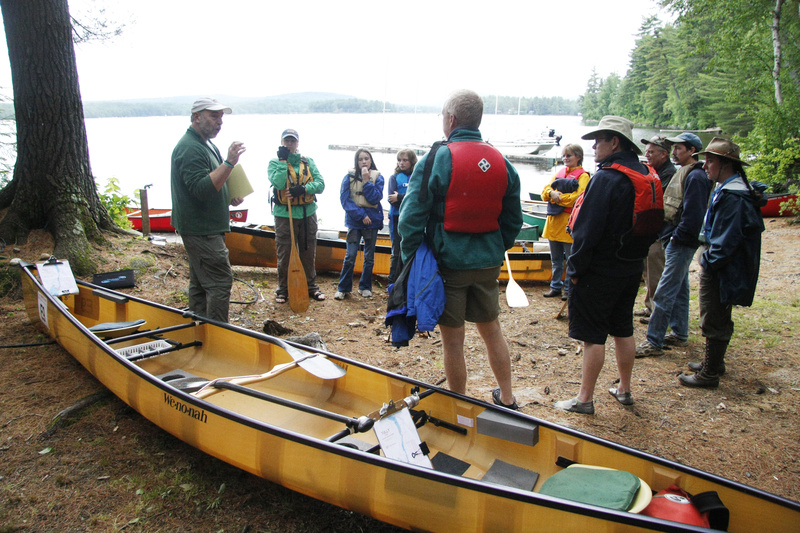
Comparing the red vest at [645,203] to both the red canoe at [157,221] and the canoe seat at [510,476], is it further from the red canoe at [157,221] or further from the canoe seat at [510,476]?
the red canoe at [157,221]

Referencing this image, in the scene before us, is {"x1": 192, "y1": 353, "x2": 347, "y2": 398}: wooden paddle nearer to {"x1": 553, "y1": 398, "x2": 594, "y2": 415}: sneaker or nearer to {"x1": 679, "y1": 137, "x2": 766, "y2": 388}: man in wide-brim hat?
{"x1": 553, "y1": 398, "x2": 594, "y2": 415}: sneaker

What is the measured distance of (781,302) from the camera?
5.82 meters

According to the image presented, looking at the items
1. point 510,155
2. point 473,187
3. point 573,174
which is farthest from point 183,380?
point 510,155

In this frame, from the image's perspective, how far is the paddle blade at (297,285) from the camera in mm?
5422

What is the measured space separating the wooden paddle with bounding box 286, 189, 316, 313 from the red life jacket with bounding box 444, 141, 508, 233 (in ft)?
9.91

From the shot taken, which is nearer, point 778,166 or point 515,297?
point 515,297

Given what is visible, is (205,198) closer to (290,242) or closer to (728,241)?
(290,242)

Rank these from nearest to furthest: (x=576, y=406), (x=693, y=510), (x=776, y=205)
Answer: (x=693, y=510), (x=576, y=406), (x=776, y=205)

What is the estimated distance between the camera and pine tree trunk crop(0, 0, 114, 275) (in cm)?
529

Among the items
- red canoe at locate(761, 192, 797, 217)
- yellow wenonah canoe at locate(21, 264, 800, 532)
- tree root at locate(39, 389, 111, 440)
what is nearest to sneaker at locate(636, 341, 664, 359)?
yellow wenonah canoe at locate(21, 264, 800, 532)

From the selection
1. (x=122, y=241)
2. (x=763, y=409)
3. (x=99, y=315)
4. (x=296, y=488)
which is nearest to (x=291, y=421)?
(x=296, y=488)

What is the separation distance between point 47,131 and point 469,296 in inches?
212

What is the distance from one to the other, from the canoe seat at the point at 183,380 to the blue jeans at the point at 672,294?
3739 millimetres

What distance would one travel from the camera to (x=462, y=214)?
272cm
